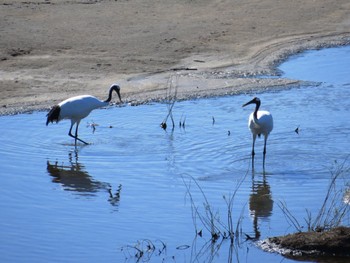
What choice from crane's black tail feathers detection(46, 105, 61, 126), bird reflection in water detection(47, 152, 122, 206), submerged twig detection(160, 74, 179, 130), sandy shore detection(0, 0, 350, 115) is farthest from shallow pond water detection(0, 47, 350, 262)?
sandy shore detection(0, 0, 350, 115)

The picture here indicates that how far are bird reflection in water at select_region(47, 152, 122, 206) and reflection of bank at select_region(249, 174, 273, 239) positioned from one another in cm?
161

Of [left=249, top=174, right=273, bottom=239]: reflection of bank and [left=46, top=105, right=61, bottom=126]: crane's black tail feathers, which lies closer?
[left=249, top=174, right=273, bottom=239]: reflection of bank

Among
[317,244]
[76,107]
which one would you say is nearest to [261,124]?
[76,107]

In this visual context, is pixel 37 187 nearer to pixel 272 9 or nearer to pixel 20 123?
pixel 20 123

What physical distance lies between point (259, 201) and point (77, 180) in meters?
2.47

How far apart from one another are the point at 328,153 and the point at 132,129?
3135 millimetres

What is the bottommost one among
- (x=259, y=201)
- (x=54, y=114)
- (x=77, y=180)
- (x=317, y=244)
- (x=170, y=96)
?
(x=317, y=244)

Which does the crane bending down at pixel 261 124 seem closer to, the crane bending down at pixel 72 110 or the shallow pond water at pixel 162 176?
the shallow pond water at pixel 162 176

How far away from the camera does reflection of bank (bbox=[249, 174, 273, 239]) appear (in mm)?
9352

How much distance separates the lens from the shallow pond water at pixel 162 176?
28.0ft

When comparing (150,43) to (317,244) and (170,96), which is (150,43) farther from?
(317,244)

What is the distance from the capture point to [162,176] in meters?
10.7

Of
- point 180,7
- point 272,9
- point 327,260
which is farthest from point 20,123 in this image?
point 272,9

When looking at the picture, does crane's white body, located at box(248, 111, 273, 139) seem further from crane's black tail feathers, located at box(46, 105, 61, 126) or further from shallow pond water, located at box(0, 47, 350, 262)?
crane's black tail feathers, located at box(46, 105, 61, 126)
